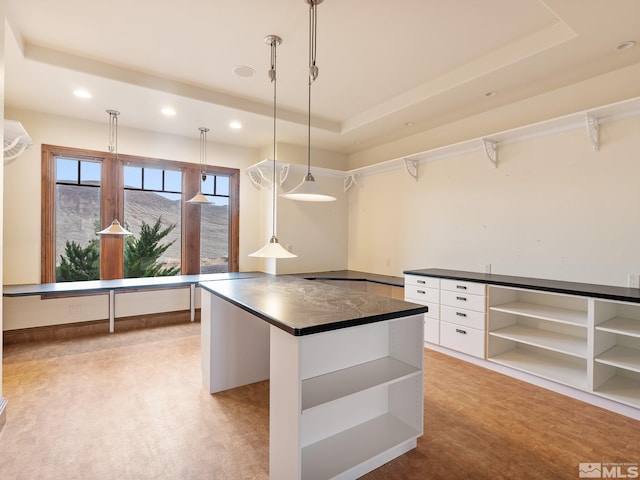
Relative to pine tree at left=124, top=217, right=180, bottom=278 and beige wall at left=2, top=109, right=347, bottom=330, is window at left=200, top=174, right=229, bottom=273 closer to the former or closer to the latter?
beige wall at left=2, top=109, right=347, bottom=330

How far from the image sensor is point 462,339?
354 centimetres

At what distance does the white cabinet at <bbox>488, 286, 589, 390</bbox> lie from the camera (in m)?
2.90

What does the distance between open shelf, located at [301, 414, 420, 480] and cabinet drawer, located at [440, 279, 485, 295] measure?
1.72 metres

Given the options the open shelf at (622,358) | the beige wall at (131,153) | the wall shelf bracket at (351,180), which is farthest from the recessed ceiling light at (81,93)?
the open shelf at (622,358)

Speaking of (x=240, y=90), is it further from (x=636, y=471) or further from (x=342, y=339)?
(x=636, y=471)

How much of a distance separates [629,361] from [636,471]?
3.17 ft

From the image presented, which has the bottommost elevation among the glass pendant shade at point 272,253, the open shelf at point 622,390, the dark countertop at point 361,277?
the open shelf at point 622,390

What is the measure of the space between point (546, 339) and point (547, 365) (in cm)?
24

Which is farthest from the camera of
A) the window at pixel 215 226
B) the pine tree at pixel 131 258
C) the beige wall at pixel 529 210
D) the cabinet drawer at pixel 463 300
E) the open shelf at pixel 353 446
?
the window at pixel 215 226

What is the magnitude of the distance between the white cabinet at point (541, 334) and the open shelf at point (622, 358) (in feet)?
0.41

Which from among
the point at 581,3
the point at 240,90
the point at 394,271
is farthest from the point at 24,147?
the point at 581,3

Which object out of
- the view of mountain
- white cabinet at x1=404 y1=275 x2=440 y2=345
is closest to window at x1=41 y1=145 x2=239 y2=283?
→ the view of mountain

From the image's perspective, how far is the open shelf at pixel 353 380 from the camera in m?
1.77

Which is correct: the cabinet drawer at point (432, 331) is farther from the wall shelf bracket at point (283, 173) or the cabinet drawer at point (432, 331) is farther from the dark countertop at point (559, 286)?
the wall shelf bracket at point (283, 173)
